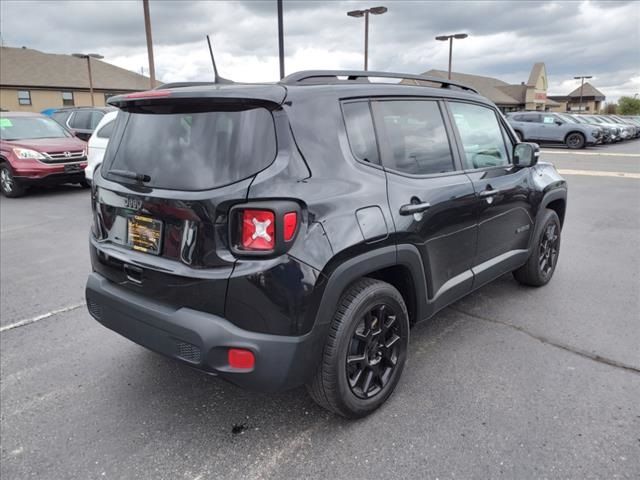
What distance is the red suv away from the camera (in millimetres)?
10164

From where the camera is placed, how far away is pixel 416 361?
131 inches

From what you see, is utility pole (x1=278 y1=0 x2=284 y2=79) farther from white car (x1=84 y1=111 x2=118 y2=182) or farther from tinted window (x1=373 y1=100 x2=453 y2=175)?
tinted window (x1=373 y1=100 x2=453 y2=175)

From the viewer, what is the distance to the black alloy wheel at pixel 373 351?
8.63ft

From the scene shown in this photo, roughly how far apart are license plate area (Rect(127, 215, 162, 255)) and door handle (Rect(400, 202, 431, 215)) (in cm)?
128

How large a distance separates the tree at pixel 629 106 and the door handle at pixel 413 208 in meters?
95.7

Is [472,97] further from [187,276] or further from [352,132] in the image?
[187,276]

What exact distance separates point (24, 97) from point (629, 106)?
87.9 meters

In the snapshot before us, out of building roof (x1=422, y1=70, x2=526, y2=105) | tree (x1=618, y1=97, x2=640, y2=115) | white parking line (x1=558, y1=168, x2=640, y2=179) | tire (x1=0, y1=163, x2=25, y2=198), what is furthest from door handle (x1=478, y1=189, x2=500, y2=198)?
tree (x1=618, y1=97, x2=640, y2=115)

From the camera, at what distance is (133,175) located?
8.69 feet

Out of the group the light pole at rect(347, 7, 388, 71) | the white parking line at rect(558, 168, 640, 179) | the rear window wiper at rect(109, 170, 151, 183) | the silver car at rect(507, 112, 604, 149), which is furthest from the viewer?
the light pole at rect(347, 7, 388, 71)

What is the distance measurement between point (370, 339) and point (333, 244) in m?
0.67

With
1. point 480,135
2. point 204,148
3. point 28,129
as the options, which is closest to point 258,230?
point 204,148

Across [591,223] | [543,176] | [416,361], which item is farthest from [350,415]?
[591,223]

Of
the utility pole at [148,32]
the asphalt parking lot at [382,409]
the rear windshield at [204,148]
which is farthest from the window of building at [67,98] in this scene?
the rear windshield at [204,148]
